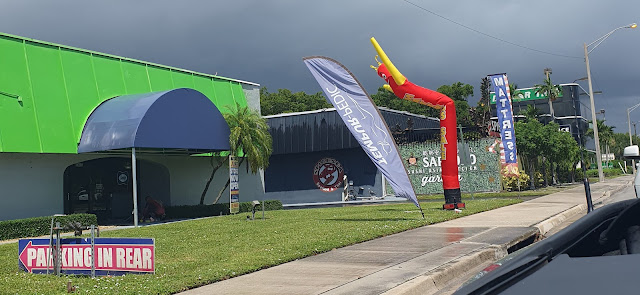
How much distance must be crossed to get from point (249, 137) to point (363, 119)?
10.7m

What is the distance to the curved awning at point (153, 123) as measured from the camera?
66.7 feet

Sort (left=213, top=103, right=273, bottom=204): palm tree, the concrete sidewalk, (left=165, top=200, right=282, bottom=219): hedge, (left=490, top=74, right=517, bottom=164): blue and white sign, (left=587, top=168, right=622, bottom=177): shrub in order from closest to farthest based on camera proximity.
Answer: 1. the concrete sidewalk
2. (left=213, top=103, right=273, bottom=204): palm tree
3. (left=165, top=200, right=282, bottom=219): hedge
4. (left=490, top=74, right=517, bottom=164): blue and white sign
5. (left=587, top=168, right=622, bottom=177): shrub

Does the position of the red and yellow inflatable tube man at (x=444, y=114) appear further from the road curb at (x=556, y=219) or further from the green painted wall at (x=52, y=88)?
the green painted wall at (x=52, y=88)

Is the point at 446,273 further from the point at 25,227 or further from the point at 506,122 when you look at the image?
the point at 506,122

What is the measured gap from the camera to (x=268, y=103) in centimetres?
7925

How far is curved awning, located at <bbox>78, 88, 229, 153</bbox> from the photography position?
20.3 metres

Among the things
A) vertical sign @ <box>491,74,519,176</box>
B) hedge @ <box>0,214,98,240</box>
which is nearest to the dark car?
hedge @ <box>0,214,98,240</box>

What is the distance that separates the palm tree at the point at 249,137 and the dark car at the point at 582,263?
2293cm

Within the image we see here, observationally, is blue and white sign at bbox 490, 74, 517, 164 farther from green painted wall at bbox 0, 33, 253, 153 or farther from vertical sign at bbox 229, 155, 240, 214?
green painted wall at bbox 0, 33, 253, 153

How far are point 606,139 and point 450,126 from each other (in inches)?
3581

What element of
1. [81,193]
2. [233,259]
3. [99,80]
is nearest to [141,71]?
[99,80]

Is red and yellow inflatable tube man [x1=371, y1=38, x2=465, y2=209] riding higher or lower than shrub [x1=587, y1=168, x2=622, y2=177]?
higher

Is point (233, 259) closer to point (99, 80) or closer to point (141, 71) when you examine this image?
point (99, 80)

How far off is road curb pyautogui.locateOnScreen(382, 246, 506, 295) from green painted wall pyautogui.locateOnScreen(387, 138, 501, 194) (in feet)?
78.7
